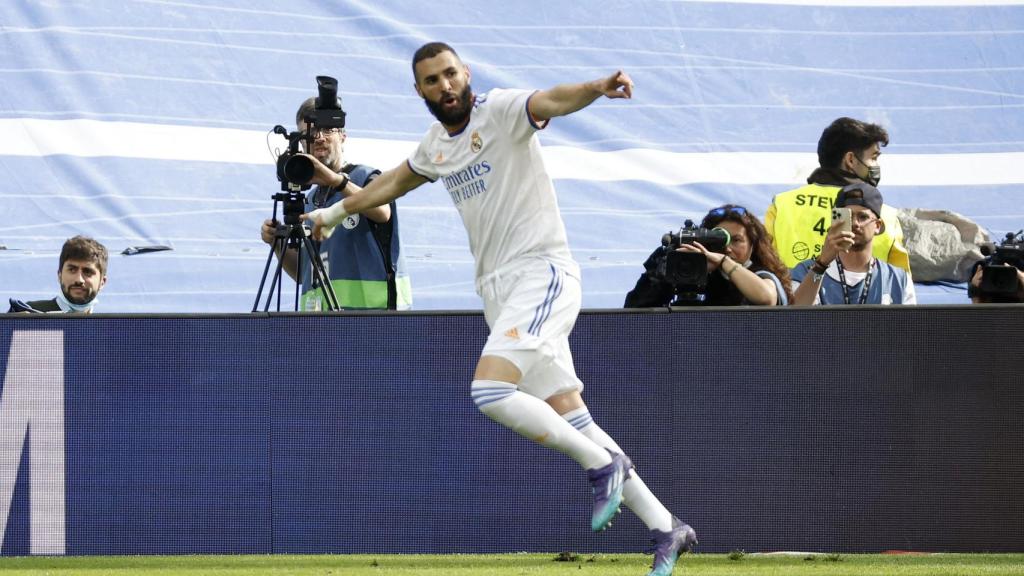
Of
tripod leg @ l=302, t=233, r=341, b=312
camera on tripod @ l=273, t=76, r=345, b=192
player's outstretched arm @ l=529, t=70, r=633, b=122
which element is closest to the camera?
player's outstretched arm @ l=529, t=70, r=633, b=122

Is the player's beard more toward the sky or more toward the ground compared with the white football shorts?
→ more toward the sky

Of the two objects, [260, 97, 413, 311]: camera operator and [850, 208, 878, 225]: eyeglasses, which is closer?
[850, 208, 878, 225]: eyeglasses

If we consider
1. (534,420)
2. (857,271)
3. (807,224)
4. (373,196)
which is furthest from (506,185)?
(807,224)

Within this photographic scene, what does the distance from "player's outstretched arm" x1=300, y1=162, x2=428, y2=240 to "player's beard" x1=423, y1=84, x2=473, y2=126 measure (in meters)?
0.33

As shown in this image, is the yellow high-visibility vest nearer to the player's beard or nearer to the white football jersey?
the white football jersey

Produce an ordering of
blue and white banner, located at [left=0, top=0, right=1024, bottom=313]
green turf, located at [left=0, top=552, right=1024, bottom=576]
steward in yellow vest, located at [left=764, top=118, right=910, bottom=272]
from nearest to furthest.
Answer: green turf, located at [left=0, top=552, right=1024, bottom=576]
steward in yellow vest, located at [left=764, top=118, right=910, bottom=272]
blue and white banner, located at [left=0, top=0, right=1024, bottom=313]

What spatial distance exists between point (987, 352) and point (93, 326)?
3.79 meters

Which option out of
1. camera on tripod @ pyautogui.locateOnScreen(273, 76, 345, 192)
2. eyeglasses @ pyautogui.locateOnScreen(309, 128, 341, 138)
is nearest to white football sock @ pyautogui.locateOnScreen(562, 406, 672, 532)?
camera on tripod @ pyautogui.locateOnScreen(273, 76, 345, 192)

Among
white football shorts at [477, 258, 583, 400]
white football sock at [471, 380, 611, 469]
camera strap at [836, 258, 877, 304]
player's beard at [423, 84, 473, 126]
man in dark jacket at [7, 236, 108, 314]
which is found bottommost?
white football sock at [471, 380, 611, 469]

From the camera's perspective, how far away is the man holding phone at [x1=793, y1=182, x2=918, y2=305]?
6.74 m

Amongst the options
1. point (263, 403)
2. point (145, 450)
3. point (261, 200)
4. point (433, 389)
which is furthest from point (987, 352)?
point (261, 200)

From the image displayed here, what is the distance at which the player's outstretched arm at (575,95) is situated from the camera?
5.05 meters

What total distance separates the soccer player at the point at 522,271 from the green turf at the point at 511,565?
679 mm

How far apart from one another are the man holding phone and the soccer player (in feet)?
4.72
